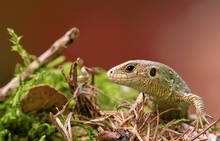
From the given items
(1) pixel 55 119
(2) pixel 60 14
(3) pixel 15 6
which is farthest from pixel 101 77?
(3) pixel 15 6

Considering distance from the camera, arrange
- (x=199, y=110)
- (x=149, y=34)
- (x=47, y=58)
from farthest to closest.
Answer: (x=149, y=34) < (x=47, y=58) < (x=199, y=110)

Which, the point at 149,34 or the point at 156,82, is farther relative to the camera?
the point at 149,34

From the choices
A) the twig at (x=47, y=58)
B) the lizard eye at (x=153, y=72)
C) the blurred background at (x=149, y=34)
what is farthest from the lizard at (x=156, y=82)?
the blurred background at (x=149, y=34)

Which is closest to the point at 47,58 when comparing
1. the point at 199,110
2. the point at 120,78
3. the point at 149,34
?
the point at 120,78

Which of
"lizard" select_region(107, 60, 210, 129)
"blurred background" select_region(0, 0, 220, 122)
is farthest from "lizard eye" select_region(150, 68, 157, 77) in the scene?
"blurred background" select_region(0, 0, 220, 122)

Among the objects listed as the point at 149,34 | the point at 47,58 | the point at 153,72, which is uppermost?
the point at 149,34

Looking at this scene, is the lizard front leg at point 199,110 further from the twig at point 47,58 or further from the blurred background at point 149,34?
the blurred background at point 149,34

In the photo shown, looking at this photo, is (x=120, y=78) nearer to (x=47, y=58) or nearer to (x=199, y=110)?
(x=199, y=110)
